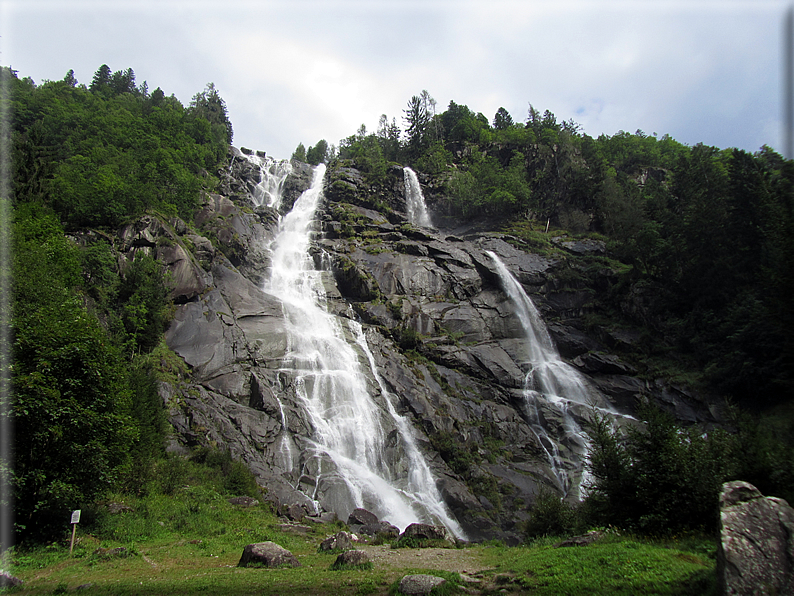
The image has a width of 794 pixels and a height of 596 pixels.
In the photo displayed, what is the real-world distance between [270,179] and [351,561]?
59071 millimetres

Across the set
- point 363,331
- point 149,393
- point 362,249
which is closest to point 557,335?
point 363,331

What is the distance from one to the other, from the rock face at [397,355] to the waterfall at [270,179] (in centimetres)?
665

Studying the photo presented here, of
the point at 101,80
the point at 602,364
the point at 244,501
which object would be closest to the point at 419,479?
the point at 244,501

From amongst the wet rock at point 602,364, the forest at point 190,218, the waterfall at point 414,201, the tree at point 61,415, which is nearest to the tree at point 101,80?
the forest at point 190,218

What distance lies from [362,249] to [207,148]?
27.9 m

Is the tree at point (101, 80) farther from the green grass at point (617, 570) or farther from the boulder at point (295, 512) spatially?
the green grass at point (617, 570)

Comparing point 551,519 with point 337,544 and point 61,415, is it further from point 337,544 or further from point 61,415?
point 61,415

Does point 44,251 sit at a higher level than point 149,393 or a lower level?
higher

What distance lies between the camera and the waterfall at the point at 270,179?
190ft

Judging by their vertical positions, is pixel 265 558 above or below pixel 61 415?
below

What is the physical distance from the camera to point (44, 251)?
22.0 meters

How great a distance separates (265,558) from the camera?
36.0 ft

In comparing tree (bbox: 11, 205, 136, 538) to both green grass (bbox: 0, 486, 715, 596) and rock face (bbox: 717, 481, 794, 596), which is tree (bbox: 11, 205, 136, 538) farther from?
rock face (bbox: 717, 481, 794, 596)

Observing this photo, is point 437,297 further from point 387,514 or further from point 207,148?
point 207,148
